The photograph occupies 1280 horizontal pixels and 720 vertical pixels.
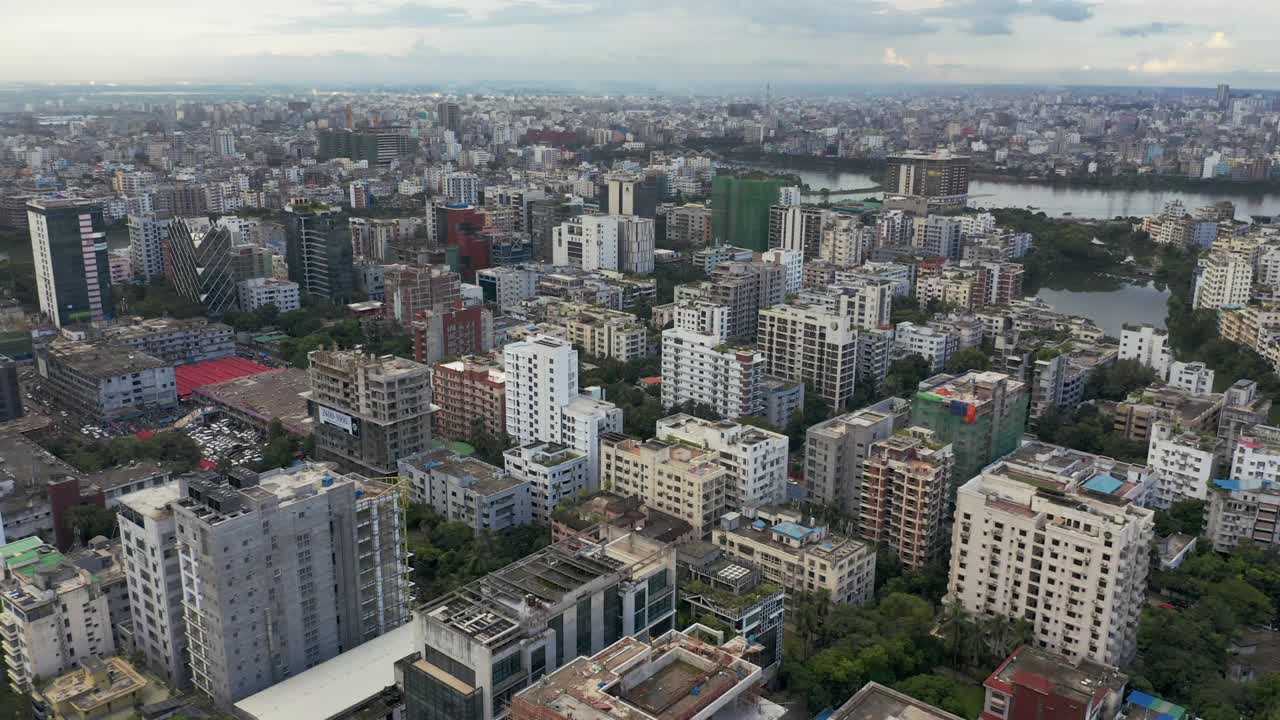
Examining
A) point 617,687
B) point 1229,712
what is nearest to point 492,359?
point 617,687

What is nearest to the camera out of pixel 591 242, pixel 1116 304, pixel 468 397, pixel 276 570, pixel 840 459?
pixel 276 570

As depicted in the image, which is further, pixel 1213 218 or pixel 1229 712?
pixel 1213 218

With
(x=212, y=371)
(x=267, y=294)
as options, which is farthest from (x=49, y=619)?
(x=267, y=294)

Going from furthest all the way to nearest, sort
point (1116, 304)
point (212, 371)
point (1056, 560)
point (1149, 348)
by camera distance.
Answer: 1. point (1116, 304)
2. point (212, 371)
3. point (1149, 348)
4. point (1056, 560)

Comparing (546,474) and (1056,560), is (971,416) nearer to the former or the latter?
(1056,560)

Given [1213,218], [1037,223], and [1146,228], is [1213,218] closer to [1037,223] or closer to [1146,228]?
[1146,228]

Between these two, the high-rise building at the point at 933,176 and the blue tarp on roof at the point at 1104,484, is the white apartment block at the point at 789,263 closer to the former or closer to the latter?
the blue tarp on roof at the point at 1104,484

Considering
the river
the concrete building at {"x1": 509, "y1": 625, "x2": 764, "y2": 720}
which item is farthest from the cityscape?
the river
